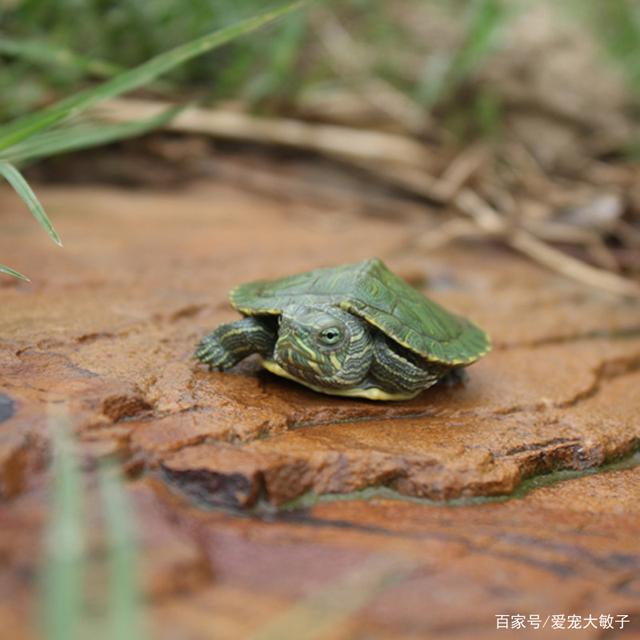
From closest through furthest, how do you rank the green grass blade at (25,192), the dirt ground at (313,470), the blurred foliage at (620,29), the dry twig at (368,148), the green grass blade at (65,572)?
the green grass blade at (65,572) < the dirt ground at (313,470) < the green grass blade at (25,192) < the dry twig at (368,148) < the blurred foliage at (620,29)

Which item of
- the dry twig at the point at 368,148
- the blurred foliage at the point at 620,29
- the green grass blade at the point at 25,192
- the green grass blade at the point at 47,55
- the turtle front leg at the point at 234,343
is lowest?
the turtle front leg at the point at 234,343

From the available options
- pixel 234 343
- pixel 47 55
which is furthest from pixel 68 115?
pixel 47 55

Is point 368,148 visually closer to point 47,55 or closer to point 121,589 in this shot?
point 47,55

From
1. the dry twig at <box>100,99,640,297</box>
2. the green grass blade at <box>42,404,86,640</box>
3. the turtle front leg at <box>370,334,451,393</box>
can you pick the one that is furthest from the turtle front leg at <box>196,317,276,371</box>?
the dry twig at <box>100,99,640,297</box>

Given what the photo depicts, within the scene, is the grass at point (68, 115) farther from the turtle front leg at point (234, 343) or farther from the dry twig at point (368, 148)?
the dry twig at point (368, 148)

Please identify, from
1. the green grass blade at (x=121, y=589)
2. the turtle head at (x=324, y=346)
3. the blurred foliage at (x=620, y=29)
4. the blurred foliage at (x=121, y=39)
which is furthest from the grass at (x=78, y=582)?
the blurred foliage at (x=620, y=29)

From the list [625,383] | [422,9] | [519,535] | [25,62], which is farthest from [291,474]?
[422,9]
